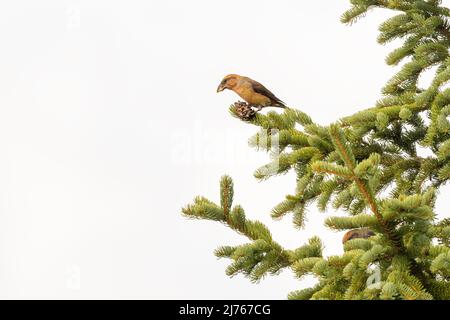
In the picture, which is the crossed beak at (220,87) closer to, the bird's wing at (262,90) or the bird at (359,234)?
the bird's wing at (262,90)

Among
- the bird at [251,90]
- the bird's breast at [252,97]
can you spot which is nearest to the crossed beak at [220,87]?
the bird at [251,90]

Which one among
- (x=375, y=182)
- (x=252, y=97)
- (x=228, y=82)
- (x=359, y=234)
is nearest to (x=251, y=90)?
(x=252, y=97)

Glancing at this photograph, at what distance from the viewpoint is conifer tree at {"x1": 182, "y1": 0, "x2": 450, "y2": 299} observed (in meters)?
3.92

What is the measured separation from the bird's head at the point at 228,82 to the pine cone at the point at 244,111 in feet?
1.75

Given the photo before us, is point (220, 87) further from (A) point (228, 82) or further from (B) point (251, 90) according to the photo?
(B) point (251, 90)

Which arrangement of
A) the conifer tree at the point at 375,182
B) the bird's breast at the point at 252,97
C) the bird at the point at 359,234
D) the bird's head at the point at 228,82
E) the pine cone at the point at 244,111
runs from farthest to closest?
the bird's head at the point at 228,82
the bird's breast at the point at 252,97
the pine cone at the point at 244,111
the bird at the point at 359,234
the conifer tree at the point at 375,182

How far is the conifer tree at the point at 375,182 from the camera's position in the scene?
12.8 ft

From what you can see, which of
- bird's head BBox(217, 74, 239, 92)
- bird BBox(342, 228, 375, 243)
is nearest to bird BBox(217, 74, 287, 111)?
bird's head BBox(217, 74, 239, 92)

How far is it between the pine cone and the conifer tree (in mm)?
21

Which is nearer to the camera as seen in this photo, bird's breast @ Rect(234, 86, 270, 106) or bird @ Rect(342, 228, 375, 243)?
bird @ Rect(342, 228, 375, 243)

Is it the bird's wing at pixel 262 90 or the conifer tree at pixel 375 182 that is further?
the bird's wing at pixel 262 90

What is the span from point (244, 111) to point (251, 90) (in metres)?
0.47

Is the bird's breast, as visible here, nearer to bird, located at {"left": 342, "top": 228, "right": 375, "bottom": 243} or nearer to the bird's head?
the bird's head
